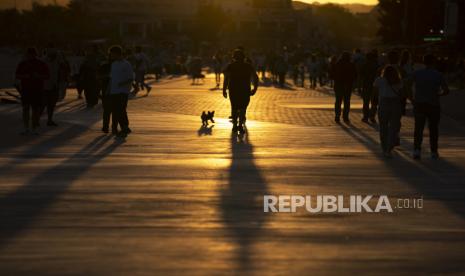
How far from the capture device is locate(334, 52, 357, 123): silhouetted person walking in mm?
27172

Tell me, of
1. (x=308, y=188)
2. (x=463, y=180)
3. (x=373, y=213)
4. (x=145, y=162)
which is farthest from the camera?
(x=145, y=162)

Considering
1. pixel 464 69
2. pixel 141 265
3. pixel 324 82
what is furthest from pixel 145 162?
pixel 324 82

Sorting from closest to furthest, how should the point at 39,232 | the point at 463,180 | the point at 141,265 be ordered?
the point at 141,265 < the point at 39,232 < the point at 463,180

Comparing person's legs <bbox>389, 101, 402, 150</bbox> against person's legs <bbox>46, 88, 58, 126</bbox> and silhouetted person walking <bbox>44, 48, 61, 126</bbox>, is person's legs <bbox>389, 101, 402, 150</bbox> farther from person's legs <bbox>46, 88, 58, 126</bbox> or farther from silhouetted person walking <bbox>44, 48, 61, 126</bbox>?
person's legs <bbox>46, 88, 58, 126</bbox>

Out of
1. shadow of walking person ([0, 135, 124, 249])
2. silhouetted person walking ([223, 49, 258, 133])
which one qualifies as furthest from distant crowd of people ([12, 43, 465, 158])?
shadow of walking person ([0, 135, 124, 249])

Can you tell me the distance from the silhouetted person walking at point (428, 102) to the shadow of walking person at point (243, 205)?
7.93 feet

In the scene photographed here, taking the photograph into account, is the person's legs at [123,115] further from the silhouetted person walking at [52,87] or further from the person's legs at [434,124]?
the person's legs at [434,124]

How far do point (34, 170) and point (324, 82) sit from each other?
1719 inches

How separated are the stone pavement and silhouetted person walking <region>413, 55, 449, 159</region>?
304mm

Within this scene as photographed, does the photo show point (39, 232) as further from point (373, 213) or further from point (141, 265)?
point (373, 213)

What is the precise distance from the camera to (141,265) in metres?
9.26

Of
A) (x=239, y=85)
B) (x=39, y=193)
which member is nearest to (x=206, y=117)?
(x=239, y=85)

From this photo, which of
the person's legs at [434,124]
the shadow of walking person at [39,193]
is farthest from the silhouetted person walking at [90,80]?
the person's legs at [434,124]

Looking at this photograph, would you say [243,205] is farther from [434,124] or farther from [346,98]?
[346,98]
